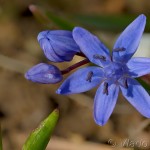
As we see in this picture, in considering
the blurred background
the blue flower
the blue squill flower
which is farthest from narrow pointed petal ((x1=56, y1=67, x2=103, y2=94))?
the blurred background

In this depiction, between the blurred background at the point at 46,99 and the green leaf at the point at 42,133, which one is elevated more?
the green leaf at the point at 42,133

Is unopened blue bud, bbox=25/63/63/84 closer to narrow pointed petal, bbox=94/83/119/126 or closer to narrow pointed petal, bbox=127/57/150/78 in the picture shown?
narrow pointed petal, bbox=94/83/119/126

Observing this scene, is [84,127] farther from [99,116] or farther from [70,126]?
[99,116]

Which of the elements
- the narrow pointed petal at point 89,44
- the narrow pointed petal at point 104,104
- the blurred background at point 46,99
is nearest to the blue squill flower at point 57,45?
the narrow pointed petal at point 89,44

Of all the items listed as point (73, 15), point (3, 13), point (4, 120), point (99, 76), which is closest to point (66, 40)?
point (99, 76)

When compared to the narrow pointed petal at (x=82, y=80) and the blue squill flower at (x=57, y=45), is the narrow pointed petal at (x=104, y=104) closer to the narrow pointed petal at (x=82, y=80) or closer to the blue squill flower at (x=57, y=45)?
the narrow pointed petal at (x=82, y=80)
